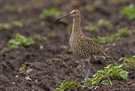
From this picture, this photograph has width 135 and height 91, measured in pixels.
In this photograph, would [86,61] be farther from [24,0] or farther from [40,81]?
[24,0]

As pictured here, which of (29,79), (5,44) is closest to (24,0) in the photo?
(5,44)

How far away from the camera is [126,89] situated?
7938 mm

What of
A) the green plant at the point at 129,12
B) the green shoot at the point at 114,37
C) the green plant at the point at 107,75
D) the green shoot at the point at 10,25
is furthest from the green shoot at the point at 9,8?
the green plant at the point at 107,75

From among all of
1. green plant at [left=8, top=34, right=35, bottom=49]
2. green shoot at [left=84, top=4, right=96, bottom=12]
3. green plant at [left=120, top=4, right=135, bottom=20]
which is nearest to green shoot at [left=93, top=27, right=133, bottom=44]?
green plant at [left=120, top=4, right=135, bottom=20]

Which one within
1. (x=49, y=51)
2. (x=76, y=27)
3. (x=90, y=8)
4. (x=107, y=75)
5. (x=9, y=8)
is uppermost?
(x=9, y=8)

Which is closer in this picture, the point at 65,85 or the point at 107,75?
the point at 65,85

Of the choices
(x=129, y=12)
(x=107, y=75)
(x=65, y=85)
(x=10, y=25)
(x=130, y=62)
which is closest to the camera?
(x=65, y=85)

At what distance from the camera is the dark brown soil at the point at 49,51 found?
8664 mm

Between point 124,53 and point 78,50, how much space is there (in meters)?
2.77

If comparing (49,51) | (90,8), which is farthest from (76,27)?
(90,8)

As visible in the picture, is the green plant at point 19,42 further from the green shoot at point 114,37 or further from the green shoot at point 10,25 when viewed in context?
the green shoot at point 10,25

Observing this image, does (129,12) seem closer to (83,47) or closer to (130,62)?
(130,62)

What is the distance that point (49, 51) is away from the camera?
12.4 m

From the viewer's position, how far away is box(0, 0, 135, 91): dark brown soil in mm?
8664
